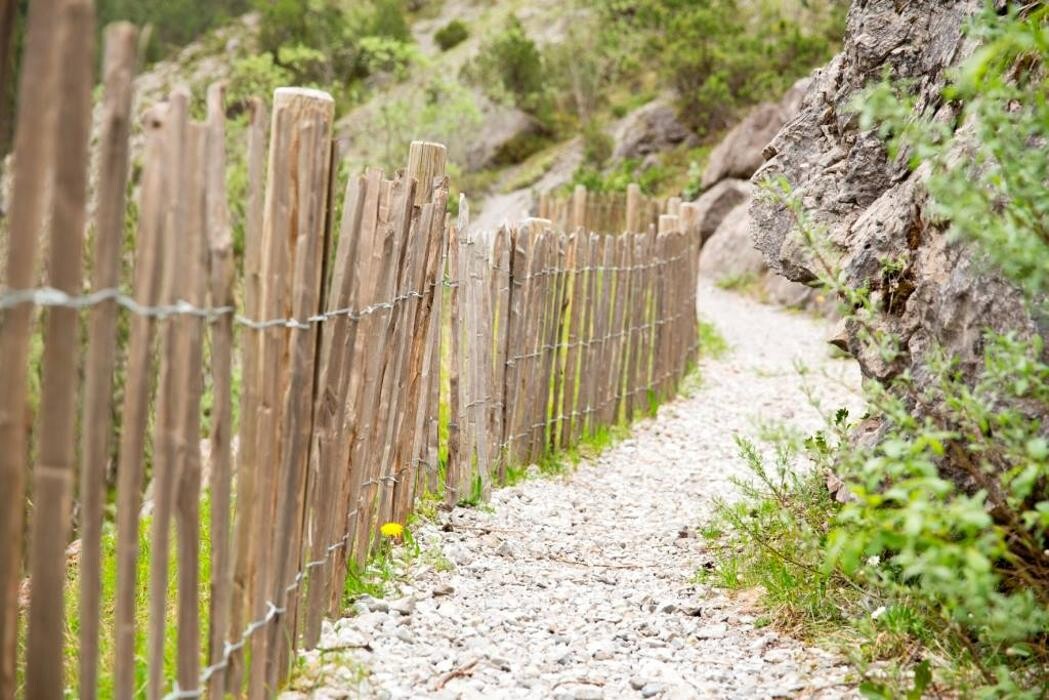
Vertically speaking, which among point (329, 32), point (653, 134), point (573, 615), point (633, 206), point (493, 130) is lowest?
point (573, 615)

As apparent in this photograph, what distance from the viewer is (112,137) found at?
5.68 ft

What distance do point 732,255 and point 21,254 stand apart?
1481 centimetres

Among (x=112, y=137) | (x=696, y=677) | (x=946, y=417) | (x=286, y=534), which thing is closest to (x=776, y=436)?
(x=946, y=417)

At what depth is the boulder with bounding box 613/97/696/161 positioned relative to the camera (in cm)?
2261

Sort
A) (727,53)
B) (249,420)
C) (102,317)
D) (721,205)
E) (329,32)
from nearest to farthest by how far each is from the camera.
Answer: (102,317), (249,420), (721,205), (727,53), (329,32)

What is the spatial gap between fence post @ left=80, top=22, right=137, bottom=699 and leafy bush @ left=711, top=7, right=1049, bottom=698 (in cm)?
135

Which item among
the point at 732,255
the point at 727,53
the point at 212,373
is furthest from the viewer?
the point at 727,53

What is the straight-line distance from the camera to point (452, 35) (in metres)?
35.6

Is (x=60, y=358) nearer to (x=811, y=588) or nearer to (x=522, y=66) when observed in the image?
(x=811, y=588)

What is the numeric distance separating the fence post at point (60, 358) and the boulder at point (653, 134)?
21577 mm

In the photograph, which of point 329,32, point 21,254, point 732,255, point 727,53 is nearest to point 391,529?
point 21,254

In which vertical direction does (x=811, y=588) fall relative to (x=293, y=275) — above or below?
below

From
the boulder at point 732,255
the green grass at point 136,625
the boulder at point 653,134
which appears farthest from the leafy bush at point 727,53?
the green grass at point 136,625

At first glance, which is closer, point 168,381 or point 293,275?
point 168,381
